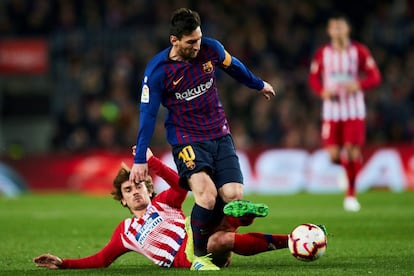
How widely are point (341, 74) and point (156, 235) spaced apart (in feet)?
21.0

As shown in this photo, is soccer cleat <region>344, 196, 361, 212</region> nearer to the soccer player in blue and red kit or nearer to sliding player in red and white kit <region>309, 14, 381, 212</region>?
sliding player in red and white kit <region>309, 14, 381, 212</region>

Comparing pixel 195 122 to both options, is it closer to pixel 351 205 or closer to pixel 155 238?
pixel 155 238

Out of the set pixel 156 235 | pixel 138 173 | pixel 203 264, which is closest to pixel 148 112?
pixel 138 173

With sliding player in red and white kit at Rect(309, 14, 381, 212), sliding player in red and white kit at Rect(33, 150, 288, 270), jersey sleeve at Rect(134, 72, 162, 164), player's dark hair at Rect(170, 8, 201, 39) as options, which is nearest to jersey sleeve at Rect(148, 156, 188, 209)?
sliding player in red and white kit at Rect(33, 150, 288, 270)

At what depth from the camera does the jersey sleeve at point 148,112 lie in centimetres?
718

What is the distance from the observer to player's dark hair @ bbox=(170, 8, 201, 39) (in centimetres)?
717

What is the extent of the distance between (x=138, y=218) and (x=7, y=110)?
52.4 ft

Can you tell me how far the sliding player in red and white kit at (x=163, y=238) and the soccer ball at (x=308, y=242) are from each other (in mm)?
198

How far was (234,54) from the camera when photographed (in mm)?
20172

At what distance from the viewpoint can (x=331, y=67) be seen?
1322cm

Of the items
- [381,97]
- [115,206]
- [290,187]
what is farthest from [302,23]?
[115,206]

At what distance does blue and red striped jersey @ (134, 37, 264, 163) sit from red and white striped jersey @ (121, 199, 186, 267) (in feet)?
1.97

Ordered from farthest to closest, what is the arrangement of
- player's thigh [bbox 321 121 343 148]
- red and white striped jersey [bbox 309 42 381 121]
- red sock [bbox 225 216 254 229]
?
1. player's thigh [bbox 321 121 343 148]
2. red and white striped jersey [bbox 309 42 381 121]
3. red sock [bbox 225 216 254 229]

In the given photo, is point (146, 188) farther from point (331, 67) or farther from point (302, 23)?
point (302, 23)
